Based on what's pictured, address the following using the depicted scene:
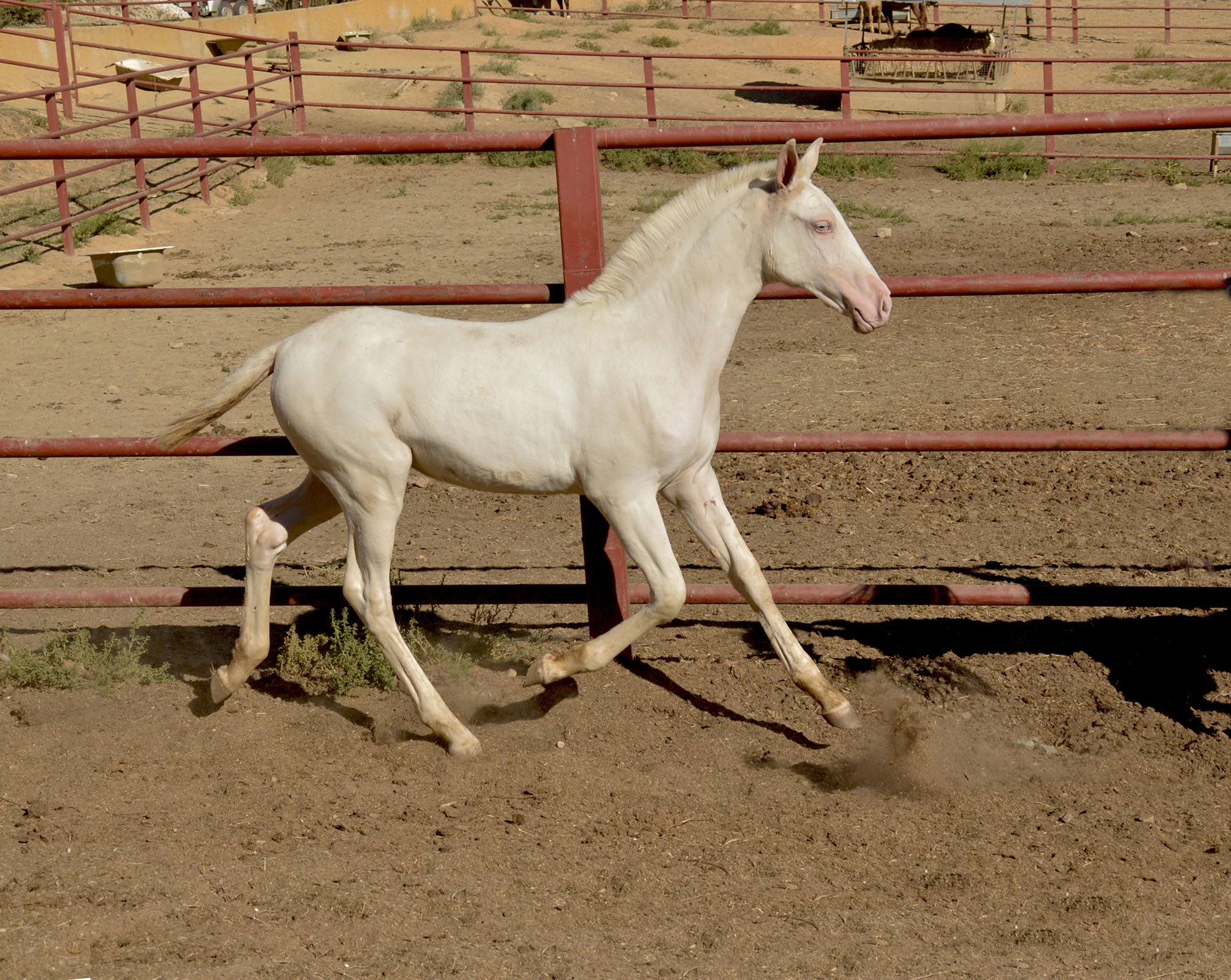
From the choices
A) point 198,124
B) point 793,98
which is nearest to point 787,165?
point 198,124

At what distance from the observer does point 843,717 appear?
3502 mm

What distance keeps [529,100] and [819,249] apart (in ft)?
50.0

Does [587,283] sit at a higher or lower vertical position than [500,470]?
higher

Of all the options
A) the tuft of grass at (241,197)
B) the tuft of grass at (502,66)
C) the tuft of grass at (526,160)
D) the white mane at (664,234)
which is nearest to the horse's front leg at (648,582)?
the white mane at (664,234)

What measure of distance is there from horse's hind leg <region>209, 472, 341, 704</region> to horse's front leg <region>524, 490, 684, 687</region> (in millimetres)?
836

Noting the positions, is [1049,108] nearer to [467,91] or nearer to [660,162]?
[660,162]

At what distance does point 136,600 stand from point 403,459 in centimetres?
126

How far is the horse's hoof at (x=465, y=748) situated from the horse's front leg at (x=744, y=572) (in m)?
0.87

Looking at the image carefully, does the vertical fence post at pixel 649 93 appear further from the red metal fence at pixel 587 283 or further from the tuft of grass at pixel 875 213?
the red metal fence at pixel 587 283

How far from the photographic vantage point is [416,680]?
3445 mm

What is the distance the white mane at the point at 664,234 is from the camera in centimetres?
324

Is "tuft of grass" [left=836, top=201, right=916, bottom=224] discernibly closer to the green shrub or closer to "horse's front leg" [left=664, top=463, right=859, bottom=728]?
"horse's front leg" [left=664, top=463, right=859, bottom=728]

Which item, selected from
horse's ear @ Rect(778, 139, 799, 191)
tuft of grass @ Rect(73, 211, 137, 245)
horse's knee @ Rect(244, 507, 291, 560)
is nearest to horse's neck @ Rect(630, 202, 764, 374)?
horse's ear @ Rect(778, 139, 799, 191)

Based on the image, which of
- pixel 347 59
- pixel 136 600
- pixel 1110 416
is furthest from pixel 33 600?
pixel 347 59
